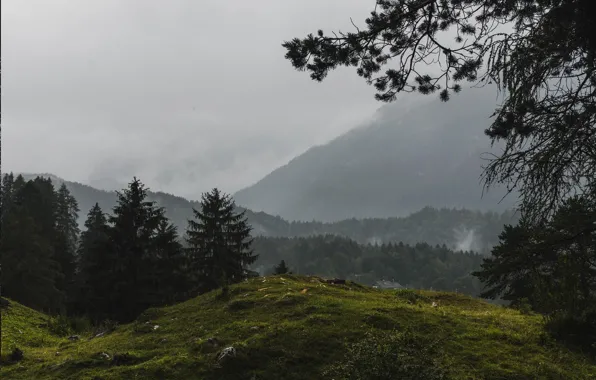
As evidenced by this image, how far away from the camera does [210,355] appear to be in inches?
359

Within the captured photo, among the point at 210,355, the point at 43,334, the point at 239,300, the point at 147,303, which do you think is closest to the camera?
the point at 210,355

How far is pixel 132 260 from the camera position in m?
30.0

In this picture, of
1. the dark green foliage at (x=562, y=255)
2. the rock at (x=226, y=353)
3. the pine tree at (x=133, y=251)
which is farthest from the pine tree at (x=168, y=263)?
the dark green foliage at (x=562, y=255)

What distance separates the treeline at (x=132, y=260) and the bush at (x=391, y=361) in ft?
57.4

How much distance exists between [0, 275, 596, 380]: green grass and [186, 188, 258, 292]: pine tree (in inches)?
834

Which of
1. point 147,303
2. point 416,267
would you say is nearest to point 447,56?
point 147,303

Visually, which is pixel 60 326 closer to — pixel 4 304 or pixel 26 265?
pixel 4 304

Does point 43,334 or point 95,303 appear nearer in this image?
point 43,334

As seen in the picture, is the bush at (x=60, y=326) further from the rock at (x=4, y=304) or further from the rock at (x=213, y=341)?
the rock at (x=213, y=341)

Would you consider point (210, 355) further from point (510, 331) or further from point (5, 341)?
point (5, 341)

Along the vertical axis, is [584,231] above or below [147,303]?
above

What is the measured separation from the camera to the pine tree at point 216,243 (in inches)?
1391

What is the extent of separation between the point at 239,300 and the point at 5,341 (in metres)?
7.61

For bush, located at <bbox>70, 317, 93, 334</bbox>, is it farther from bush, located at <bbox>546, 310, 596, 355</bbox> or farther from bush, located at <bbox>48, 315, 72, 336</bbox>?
bush, located at <bbox>546, 310, 596, 355</bbox>
